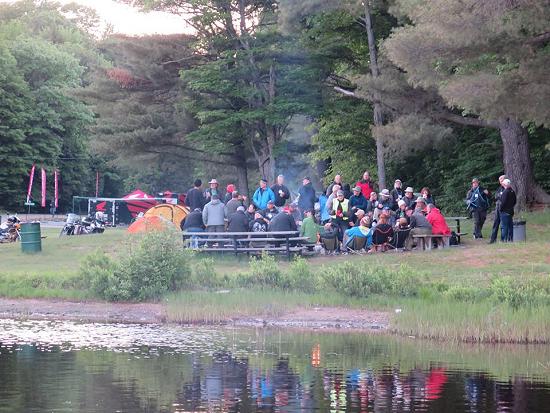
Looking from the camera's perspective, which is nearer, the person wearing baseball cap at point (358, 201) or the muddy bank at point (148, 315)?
the muddy bank at point (148, 315)

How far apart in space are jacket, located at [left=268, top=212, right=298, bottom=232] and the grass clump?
4.01 m

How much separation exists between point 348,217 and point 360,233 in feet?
2.67

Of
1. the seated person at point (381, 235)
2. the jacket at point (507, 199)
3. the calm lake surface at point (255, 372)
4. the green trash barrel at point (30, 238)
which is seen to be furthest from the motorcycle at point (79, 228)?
the calm lake surface at point (255, 372)

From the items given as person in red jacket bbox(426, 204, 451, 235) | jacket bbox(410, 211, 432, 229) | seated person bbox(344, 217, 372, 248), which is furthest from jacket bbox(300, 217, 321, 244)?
person in red jacket bbox(426, 204, 451, 235)

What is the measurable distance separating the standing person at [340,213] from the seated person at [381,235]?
0.96 m

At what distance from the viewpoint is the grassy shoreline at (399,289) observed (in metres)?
20.3

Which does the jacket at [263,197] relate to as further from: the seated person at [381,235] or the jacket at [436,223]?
the jacket at [436,223]

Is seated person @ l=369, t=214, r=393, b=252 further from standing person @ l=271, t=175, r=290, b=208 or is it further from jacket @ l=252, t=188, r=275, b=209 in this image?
jacket @ l=252, t=188, r=275, b=209

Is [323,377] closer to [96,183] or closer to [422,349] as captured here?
[422,349]

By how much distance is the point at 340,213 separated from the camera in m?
29.2

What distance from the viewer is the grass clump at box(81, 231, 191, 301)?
79.7 ft

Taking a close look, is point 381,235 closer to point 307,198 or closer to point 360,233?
point 360,233

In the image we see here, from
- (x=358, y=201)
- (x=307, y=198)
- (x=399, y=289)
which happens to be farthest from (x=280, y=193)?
(x=399, y=289)

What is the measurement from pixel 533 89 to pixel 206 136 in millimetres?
20502
